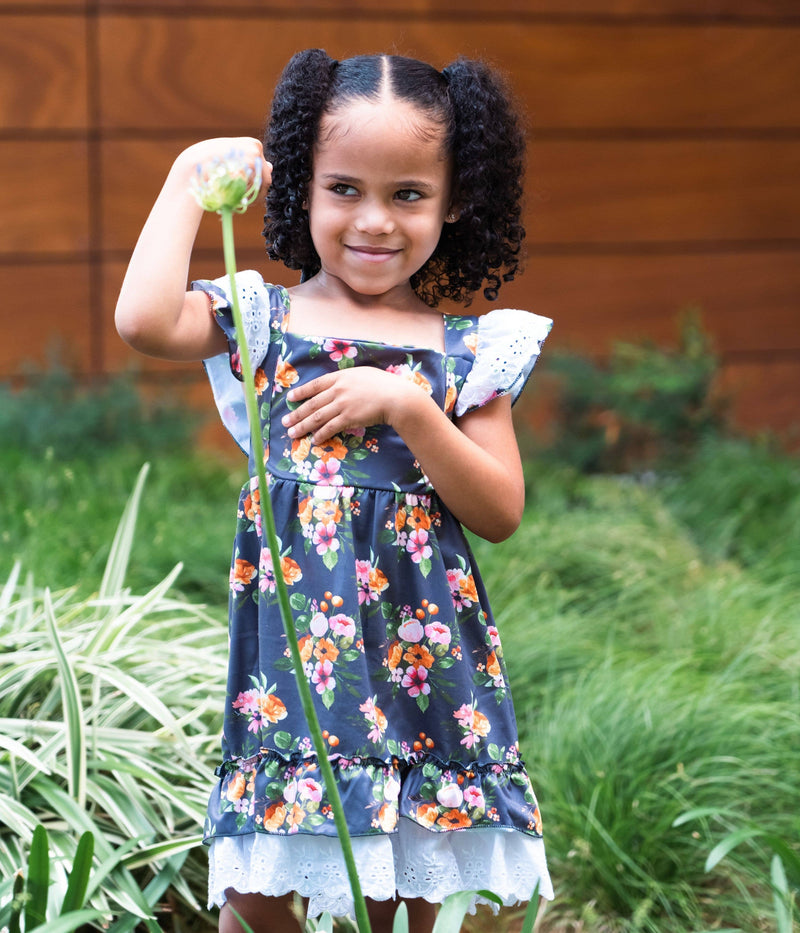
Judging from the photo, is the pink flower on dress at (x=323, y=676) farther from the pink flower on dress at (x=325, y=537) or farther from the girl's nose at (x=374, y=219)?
the girl's nose at (x=374, y=219)

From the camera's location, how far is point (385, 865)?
1.57m

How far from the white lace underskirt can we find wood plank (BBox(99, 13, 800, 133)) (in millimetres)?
4200

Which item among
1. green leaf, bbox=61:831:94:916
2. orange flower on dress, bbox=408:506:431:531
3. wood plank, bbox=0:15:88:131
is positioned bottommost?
green leaf, bbox=61:831:94:916

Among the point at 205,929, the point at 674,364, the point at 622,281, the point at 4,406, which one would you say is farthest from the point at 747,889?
the point at 622,281

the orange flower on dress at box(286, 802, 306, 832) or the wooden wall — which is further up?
the wooden wall

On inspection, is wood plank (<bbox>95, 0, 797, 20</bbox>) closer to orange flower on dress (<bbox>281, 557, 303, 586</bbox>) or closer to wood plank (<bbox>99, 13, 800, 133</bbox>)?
wood plank (<bbox>99, 13, 800, 133</bbox>)

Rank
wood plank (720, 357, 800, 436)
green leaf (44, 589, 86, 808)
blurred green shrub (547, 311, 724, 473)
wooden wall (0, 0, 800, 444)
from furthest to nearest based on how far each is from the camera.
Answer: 1. wood plank (720, 357, 800, 436)
2. wooden wall (0, 0, 800, 444)
3. blurred green shrub (547, 311, 724, 473)
4. green leaf (44, 589, 86, 808)

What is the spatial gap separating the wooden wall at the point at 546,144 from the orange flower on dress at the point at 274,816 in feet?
12.5

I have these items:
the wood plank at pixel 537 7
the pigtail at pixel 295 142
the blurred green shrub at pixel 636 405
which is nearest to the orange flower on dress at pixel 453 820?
the pigtail at pixel 295 142

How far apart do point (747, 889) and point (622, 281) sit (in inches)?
158

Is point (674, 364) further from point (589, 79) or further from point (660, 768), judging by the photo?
point (660, 768)

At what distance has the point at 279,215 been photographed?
5.85 feet

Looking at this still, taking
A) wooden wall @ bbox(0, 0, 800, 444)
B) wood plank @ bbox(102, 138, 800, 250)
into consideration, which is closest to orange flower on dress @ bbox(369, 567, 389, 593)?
wooden wall @ bbox(0, 0, 800, 444)

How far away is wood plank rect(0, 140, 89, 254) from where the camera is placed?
208 inches
